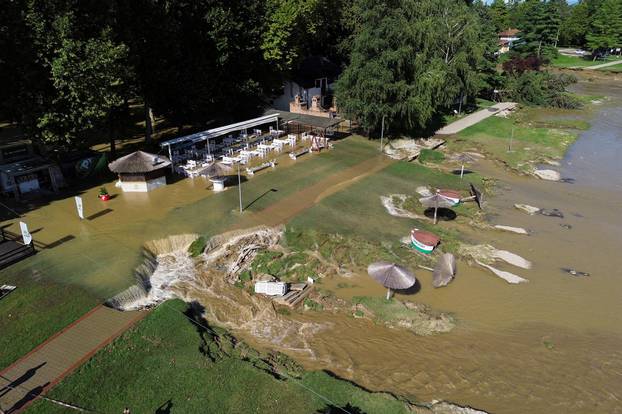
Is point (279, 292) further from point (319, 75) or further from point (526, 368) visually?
point (319, 75)

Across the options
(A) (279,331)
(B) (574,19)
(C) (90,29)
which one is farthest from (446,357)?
(B) (574,19)

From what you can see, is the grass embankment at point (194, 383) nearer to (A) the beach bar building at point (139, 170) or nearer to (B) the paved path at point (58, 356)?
(B) the paved path at point (58, 356)

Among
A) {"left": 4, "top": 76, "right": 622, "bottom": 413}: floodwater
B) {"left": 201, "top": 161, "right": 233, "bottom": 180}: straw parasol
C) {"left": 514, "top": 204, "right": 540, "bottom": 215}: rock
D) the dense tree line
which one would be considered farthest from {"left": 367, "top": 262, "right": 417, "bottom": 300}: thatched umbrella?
the dense tree line

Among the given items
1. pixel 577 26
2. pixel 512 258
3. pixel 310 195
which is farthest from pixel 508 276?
pixel 577 26

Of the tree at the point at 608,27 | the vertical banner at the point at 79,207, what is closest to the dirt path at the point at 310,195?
the vertical banner at the point at 79,207

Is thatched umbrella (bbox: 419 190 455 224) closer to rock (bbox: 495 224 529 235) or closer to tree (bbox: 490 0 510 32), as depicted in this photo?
rock (bbox: 495 224 529 235)

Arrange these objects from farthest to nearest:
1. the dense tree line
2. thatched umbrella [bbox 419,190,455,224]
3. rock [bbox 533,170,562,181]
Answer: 1. rock [bbox 533,170,562,181]
2. thatched umbrella [bbox 419,190,455,224]
3. the dense tree line
